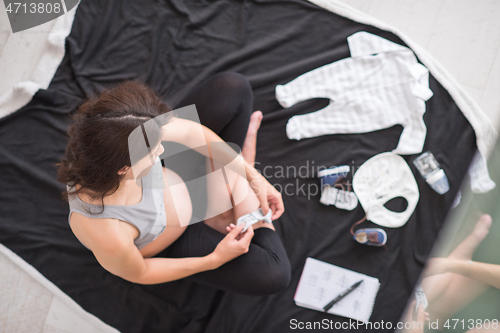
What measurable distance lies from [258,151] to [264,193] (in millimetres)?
325

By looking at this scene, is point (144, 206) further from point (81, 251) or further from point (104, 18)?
point (104, 18)

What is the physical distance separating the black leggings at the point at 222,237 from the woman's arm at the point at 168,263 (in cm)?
6

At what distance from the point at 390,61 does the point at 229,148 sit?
84 cm

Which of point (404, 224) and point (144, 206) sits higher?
point (144, 206)

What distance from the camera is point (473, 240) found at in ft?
3.78

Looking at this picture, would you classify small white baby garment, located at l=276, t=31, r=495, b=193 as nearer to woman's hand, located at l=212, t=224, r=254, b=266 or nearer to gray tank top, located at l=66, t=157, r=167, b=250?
woman's hand, located at l=212, t=224, r=254, b=266

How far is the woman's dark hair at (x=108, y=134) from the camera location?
1.91 ft

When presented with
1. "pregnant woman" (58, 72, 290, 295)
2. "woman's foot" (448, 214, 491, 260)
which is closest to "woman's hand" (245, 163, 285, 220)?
"pregnant woman" (58, 72, 290, 295)

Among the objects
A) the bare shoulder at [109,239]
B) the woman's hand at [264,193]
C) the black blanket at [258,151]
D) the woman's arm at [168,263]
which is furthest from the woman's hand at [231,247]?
the black blanket at [258,151]

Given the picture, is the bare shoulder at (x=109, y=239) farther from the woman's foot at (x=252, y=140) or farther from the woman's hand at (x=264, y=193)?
the woman's foot at (x=252, y=140)

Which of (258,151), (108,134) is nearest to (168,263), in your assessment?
(108,134)

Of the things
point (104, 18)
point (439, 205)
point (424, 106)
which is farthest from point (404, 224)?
point (104, 18)

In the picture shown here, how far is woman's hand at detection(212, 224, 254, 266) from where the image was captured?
919 millimetres

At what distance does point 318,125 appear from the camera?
4.29ft
